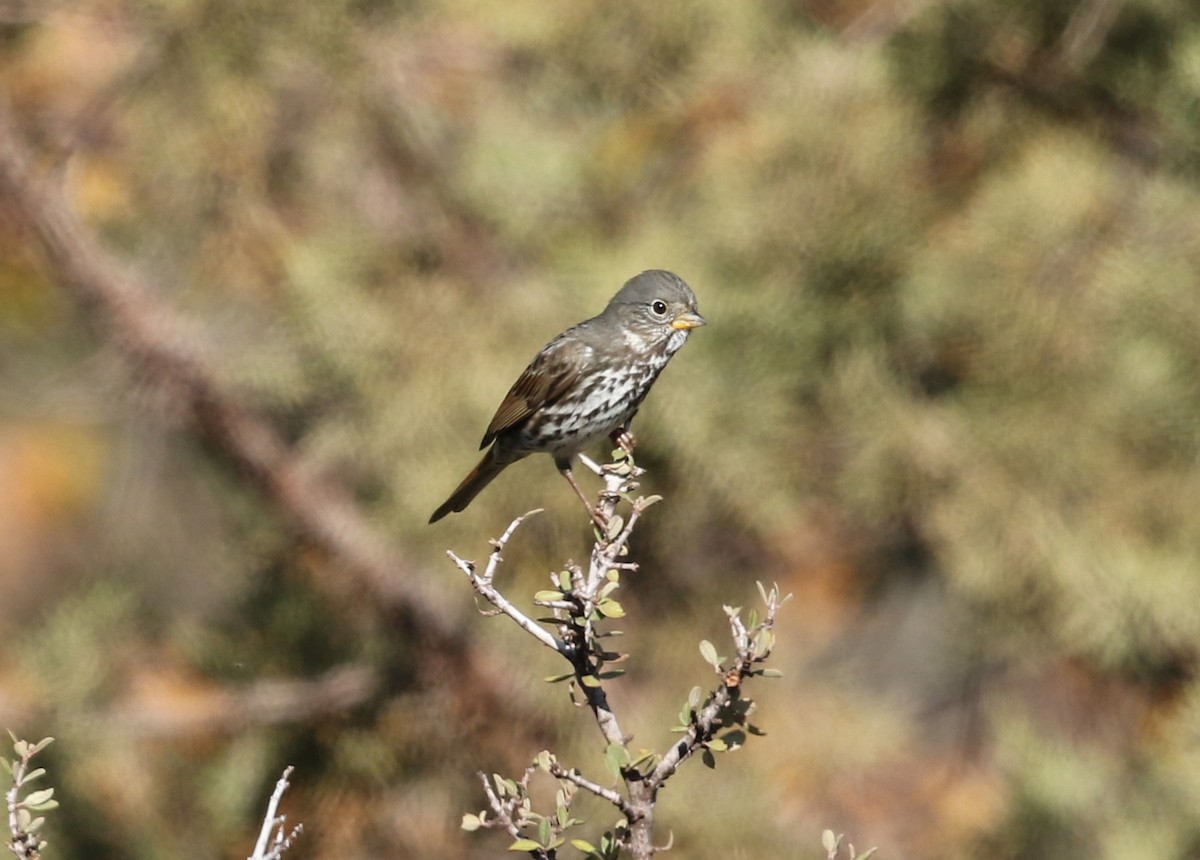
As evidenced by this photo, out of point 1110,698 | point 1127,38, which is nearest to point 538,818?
point 1110,698

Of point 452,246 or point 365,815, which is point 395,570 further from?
point 452,246

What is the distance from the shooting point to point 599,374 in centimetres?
341

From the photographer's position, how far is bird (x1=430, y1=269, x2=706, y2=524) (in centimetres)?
339

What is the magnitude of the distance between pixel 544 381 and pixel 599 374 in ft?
0.50

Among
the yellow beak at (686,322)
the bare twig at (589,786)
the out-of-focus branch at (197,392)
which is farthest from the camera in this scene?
the out-of-focus branch at (197,392)

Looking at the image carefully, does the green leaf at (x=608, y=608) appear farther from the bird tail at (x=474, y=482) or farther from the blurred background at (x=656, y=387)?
the blurred background at (x=656, y=387)

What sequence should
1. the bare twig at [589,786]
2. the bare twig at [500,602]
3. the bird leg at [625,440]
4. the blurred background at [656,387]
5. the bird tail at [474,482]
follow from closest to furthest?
the bare twig at [589,786], the bare twig at [500,602], the bird leg at [625,440], the bird tail at [474,482], the blurred background at [656,387]

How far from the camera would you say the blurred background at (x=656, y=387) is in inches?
194

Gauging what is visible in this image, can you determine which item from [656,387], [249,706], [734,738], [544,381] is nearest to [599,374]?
[544,381]

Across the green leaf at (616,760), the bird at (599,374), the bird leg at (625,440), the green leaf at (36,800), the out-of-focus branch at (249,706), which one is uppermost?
the out-of-focus branch at (249,706)

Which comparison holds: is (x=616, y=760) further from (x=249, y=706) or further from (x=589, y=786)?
(x=249, y=706)

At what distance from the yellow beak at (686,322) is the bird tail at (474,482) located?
549 millimetres

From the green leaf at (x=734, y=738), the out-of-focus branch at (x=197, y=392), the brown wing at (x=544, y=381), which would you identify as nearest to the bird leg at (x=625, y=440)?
the brown wing at (x=544, y=381)

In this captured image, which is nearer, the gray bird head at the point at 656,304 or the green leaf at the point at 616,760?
the green leaf at the point at 616,760
